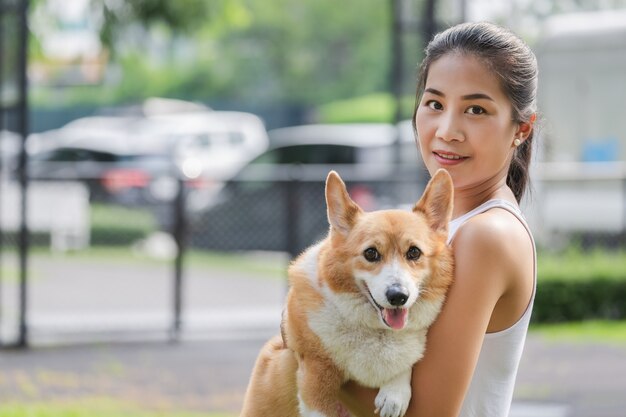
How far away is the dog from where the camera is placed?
2225mm

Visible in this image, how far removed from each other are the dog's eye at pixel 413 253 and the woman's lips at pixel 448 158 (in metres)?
0.29

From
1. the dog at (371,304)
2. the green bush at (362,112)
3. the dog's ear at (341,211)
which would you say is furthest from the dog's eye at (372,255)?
the green bush at (362,112)

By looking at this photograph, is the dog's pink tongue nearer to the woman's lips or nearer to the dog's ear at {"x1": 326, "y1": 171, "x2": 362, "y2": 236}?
the dog's ear at {"x1": 326, "y1": 171, "x2": 362, "y2": 236}

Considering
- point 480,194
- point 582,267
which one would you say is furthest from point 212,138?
point 480,194

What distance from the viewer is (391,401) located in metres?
2.21

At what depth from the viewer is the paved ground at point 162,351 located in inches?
317

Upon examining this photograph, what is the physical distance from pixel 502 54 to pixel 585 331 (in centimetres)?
880

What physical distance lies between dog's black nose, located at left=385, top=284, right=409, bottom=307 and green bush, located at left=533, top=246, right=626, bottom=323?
9.26 meters

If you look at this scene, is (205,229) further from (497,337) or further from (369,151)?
(497,337)

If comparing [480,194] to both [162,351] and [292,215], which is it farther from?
[292,215]

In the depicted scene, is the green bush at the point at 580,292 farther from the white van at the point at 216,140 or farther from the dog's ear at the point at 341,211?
the white van at the point at 216,140

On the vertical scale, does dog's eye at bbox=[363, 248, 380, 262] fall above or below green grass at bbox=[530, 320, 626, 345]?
above

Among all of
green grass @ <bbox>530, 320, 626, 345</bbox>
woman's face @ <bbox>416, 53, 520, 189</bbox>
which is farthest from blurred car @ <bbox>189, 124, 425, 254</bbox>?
woman's face @ <bbox>416, 53, 520, 189</bbox>

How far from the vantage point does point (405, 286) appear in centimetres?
216
